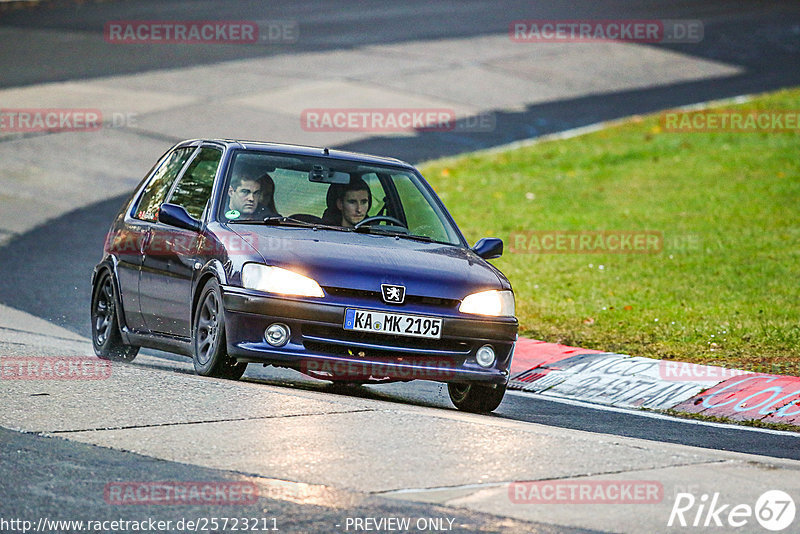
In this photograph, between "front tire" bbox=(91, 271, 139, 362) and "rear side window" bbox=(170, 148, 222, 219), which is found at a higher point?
"rear side window" bbox=(170, 148, 222, 219)

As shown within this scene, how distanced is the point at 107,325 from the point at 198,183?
4.69ft

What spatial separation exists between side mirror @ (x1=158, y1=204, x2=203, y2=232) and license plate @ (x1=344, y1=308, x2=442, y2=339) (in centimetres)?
136

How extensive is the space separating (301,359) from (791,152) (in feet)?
52.6

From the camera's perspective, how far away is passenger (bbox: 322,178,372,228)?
8.88 meters

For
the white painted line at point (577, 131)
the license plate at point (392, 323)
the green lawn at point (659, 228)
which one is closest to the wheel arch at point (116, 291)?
the license plate at point (392, 323)

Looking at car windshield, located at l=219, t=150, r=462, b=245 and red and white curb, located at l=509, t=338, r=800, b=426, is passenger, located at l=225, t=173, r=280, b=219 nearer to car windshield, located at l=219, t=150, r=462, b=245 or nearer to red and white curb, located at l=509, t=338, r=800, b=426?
car windshield, located at l=219, t=150, r=462, b=245

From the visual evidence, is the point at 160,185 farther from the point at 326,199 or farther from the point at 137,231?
the point at 326,199

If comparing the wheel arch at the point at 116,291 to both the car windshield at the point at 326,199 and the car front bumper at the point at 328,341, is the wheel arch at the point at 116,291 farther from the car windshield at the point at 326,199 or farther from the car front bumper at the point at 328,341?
the car front bumper at the point at 328,341

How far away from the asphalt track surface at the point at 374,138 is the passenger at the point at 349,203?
3.75ft

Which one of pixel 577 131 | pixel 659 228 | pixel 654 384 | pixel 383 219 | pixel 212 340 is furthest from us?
pixel 577 131

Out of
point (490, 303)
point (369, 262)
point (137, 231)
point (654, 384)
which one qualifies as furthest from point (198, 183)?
point (654, 384)

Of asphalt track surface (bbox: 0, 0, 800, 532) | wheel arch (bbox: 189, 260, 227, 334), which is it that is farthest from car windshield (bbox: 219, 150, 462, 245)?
asphalt track surface (bbox: 0, 0, 800, 532)

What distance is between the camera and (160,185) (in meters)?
9.66

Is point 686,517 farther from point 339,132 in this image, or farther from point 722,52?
point 722,52
